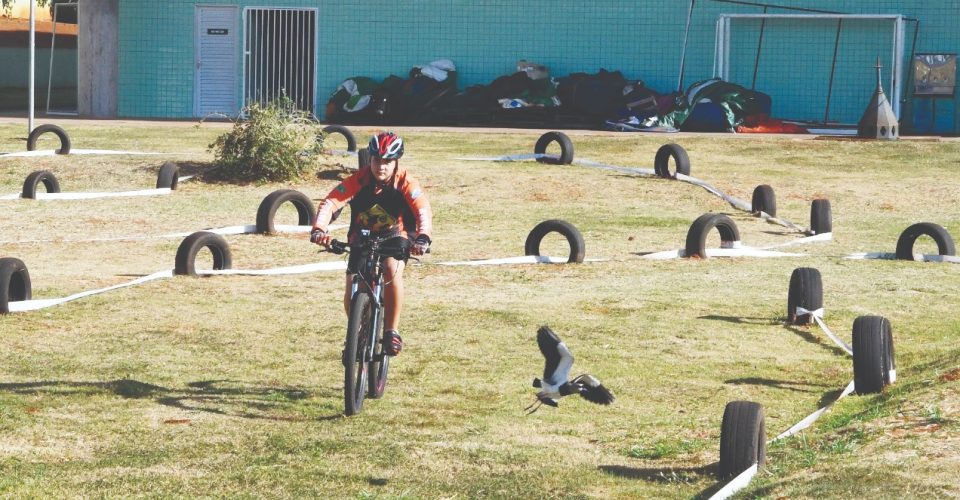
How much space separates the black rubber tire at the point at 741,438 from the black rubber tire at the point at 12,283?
22.6ft

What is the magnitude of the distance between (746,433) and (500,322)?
16.7ft

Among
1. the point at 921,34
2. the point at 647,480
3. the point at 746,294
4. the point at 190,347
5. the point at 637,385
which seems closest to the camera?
the point at 647,480

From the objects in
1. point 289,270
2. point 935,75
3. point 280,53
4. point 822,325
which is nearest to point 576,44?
point 280,53

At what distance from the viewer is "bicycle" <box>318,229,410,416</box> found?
865 cm

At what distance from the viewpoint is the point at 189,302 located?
12969 mm

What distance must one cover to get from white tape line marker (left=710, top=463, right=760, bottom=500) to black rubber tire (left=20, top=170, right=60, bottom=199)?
14.9m

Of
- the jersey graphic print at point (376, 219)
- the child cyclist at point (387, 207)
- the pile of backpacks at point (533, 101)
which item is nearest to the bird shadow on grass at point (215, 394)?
the child cyclist at point (387, 207)

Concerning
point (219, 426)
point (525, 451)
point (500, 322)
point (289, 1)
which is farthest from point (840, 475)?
point (289, 1)

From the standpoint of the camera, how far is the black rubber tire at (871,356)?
31.0 ft

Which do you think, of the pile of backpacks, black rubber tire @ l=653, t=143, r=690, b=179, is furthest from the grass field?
the pile of backpacks

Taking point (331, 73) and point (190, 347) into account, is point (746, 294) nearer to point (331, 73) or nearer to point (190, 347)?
point (190, 347)

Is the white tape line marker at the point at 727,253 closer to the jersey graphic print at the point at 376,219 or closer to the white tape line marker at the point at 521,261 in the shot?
the white tape line marker at the point at 521,261

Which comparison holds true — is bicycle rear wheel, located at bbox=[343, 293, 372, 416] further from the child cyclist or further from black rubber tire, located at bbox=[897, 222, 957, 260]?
black rubber tire, located at bbox=[897, 222, 957, 260]

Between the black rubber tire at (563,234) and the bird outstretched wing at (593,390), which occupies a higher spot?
the bird outstretched wing at (593,390)
